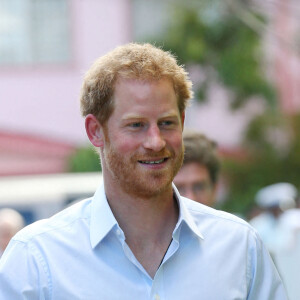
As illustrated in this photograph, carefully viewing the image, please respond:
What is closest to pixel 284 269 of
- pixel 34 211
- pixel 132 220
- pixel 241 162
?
pixel 132 220

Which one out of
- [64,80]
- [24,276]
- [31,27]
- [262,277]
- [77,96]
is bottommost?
[64,80]

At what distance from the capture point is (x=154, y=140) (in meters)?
2.81

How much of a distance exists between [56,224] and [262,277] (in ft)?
2.22

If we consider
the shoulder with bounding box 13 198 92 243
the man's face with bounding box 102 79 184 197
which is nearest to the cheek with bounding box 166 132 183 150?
the man's face with bounding box 102 79 184 197

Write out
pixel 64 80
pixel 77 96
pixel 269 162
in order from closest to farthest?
pixel 77 96 < pixel 269 162 < pixel 64 80

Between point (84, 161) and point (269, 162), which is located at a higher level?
point (84, 161)

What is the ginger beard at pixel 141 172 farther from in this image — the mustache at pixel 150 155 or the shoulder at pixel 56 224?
the shoulder at pixel 56 224

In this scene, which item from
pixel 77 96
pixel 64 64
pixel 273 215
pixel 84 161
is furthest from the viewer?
pixel 64 64

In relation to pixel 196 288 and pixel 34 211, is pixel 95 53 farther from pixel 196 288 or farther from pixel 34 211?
pixel 196 288

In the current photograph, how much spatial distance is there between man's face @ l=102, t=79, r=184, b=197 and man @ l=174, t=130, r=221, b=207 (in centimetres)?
155

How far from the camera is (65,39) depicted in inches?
760

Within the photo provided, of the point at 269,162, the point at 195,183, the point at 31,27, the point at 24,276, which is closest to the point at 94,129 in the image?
the point at 24,276

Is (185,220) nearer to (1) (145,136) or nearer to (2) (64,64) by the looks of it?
(1) (145,136)

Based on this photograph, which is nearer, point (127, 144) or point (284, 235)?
point (127, 144)
